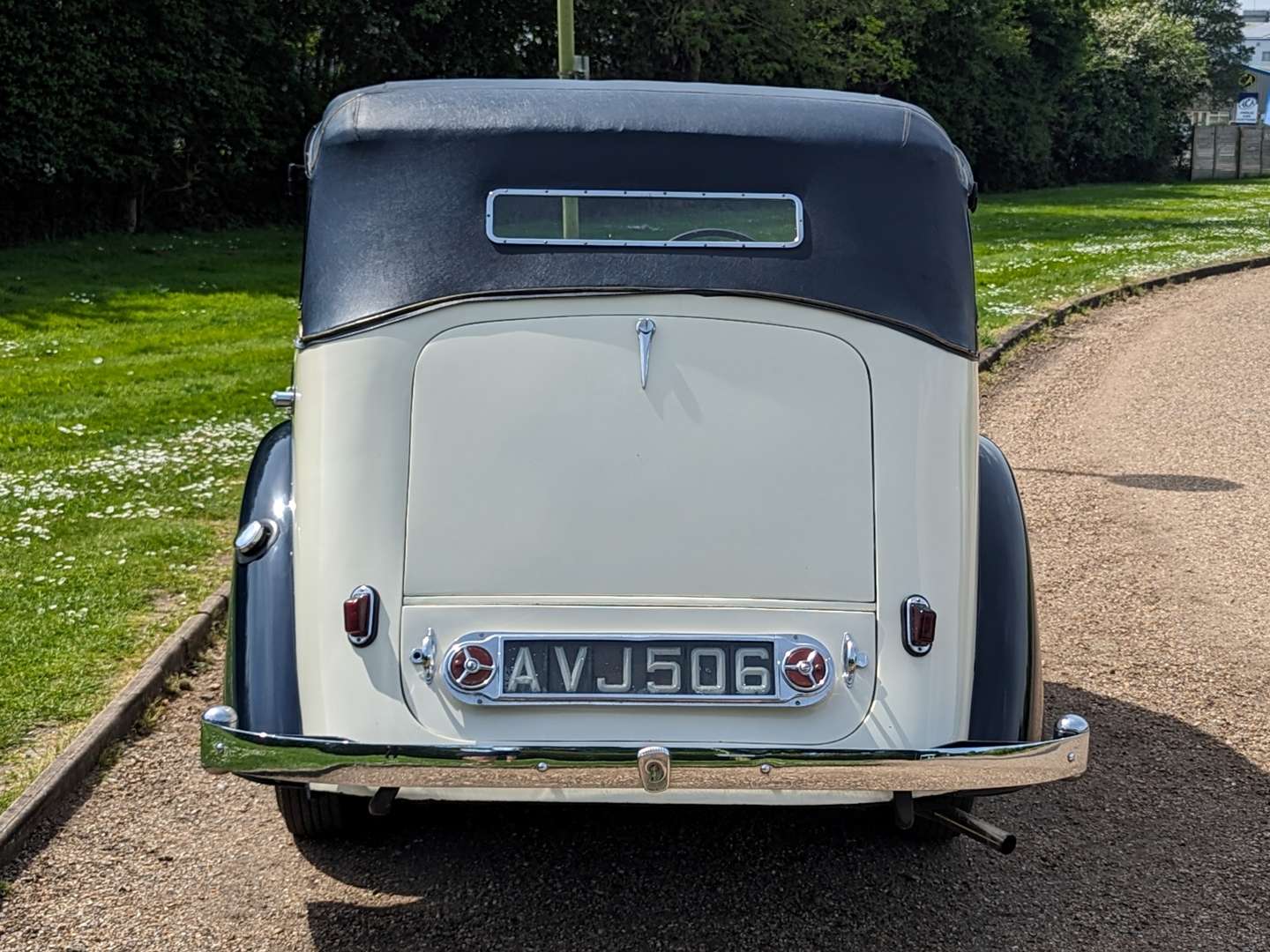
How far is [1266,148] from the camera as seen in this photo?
1877 inches

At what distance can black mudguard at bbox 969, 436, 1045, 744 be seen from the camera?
3854 millimetres

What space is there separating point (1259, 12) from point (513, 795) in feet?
532

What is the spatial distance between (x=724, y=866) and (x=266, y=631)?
4.82ft

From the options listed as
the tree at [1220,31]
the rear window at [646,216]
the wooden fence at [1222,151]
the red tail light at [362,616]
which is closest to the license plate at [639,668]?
the red tail light at [362,616]

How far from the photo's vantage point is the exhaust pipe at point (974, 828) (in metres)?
3.52

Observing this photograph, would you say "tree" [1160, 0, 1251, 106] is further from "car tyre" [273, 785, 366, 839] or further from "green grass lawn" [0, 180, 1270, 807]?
"car tyre" [273, 785, 366, 839]

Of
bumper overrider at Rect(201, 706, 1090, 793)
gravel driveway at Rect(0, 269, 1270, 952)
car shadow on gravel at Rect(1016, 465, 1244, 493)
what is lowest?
gravel driveway at Rect(0, 269, 1270, 952)

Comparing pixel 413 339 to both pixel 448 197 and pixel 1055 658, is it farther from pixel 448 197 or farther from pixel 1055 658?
pixel 1055 658

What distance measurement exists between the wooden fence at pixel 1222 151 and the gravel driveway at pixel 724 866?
4487 cm

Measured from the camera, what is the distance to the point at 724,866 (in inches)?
165

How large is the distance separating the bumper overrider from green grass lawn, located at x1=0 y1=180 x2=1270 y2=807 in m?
1.70

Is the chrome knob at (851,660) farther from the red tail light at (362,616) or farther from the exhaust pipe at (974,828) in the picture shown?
the red tail light at (362,616)

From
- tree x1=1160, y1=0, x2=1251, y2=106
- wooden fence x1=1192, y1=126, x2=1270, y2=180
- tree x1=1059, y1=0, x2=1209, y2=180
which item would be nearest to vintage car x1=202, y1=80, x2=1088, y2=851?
tree x1=1059, y1=0, x2=1209, y2=180

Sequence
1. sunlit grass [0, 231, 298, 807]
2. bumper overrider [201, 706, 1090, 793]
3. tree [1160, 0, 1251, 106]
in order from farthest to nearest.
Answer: tree [1160, 0, 1251, 106], sunlit grass [0, 231, 298, 807], bumper overrider [201, 706, 1090, 793]
